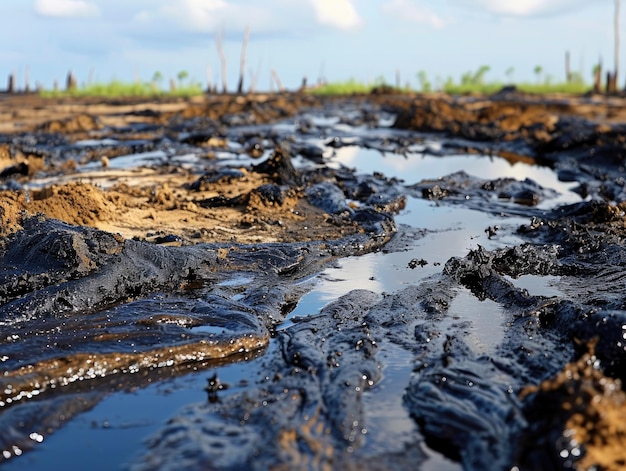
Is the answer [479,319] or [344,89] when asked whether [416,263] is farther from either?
[344,89]

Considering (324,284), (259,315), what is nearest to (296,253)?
(324,284)

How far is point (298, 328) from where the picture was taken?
3844 millimetres

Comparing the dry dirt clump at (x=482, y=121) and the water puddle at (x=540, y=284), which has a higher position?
the dry dirt clump at (x=482, y=121)

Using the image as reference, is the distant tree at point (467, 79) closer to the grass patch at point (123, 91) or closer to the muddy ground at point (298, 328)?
the grass patch at point (123, 91)

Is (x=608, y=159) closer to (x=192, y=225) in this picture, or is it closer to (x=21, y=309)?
(x=192, y=225)

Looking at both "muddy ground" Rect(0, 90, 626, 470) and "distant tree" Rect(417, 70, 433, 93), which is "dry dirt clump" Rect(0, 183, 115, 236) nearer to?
"muddy ground" Rect(0, 90, 626, 470)

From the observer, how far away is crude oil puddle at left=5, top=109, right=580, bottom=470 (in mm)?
2639

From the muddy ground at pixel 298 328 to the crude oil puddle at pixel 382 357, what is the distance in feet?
0.16

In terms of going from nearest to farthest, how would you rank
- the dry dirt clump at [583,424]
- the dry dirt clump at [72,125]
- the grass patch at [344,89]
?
1. the dry dirt clump at [583,424]
2. the dry dirt clump at [72,125]
3. the grass patch at [344,89]

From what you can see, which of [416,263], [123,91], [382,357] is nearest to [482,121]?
[416,263]

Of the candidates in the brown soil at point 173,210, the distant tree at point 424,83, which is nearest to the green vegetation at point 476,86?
the distant tree at point 424,83

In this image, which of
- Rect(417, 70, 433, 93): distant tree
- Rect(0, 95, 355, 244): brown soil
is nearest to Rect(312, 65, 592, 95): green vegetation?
Rect(417, 70, 433, 93): distant tree

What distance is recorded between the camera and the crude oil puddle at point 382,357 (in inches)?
104

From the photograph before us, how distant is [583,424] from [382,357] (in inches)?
52.4
